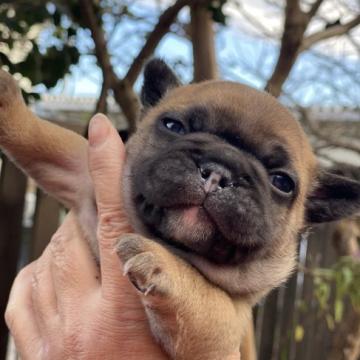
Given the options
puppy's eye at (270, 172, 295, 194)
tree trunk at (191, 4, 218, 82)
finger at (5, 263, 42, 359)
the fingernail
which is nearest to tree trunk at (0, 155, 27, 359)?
tree trunk at (191, 4, 218, 82)

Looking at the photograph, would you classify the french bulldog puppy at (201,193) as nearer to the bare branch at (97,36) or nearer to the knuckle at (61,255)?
the knuckle at (61,255)

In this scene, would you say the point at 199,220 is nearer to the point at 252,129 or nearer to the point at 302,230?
the point at 252,129

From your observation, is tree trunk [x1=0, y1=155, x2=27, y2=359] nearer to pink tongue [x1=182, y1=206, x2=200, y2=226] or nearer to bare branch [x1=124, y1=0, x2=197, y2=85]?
A: bare branch [x1=124, y1=0, x2=197, y2=85]

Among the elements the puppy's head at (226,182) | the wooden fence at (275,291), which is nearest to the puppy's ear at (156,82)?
the puppy's head at (226,182)

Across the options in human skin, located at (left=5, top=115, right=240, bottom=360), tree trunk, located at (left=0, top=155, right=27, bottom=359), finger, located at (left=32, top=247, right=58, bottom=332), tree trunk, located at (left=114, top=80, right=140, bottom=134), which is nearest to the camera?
human skin, located at (left=5, top=115, right=240, bottom=360)

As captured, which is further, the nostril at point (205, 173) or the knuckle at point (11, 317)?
the knuckle at point (11, 317)

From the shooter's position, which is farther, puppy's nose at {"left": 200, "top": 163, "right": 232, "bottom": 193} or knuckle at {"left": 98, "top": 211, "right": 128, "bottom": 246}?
knuckle at {"left": 98, "top": 211, "right": 128, "bottom": 246}
